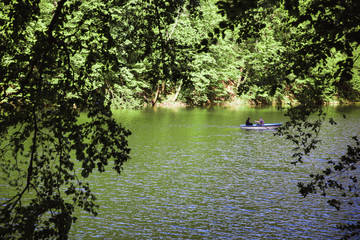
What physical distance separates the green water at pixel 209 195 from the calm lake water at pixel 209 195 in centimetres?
3

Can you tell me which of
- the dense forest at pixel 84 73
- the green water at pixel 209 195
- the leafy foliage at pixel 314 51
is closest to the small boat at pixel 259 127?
the green water at pixel 209 195

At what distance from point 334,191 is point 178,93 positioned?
3669 centimetres

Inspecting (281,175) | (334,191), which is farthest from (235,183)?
(334,191)

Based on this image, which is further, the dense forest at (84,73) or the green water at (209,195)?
the green water at (209,195)

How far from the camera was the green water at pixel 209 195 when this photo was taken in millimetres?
10883

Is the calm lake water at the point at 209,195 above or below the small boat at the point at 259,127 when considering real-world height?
below

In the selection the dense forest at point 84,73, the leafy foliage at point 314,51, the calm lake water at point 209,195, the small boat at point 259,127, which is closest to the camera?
the leafy foliage at point 314,51

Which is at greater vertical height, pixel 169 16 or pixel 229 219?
pixel 169 16

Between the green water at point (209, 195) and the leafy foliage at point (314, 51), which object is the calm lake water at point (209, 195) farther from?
the leafy foliage at point (314, 51)

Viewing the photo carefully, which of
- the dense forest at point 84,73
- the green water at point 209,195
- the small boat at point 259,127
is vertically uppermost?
the dense forest at point 84,73

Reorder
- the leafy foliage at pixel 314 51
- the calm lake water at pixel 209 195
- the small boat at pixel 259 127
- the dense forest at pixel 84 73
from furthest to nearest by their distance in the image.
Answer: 1. the small boat at pixel 259 127
2. the calm lake water at pixel 209 195
3. the dense forest at pixel 84 73
4. the leafy foliage at pixel 314 51

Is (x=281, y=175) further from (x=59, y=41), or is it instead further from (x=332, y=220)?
(x=59, y=41)

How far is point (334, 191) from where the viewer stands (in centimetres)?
1459

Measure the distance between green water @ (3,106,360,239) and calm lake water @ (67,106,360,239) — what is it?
0.09ft
